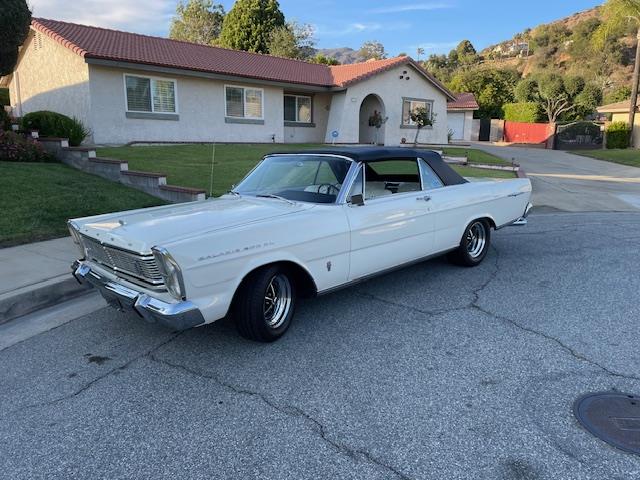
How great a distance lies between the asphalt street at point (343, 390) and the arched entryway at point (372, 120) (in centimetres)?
2045

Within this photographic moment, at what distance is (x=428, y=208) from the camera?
515 cm

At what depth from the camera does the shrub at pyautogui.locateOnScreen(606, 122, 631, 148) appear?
32.2m

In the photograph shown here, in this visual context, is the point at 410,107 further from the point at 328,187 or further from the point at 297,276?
the point at 297,276

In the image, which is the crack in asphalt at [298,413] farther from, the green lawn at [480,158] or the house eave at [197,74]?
the green lawn at [480,158]

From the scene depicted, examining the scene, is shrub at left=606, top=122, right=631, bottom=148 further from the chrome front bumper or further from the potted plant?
the chrome front bumper

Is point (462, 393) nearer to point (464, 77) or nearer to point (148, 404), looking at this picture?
point (148, 404)

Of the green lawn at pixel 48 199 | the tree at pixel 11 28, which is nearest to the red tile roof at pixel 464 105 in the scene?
the tree at pixel 11 28

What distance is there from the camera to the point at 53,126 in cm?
1255

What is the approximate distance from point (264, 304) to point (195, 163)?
1025 centimetres

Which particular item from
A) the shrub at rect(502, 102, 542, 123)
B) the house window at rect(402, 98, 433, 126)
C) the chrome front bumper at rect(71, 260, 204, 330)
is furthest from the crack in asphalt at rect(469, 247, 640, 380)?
the shrub at rect(502, 102, 542, 123)

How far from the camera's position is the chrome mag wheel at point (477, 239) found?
6.13 metres

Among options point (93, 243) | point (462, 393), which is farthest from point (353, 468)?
point (93, 243)

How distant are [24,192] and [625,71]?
255ft

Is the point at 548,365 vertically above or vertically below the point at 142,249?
below
